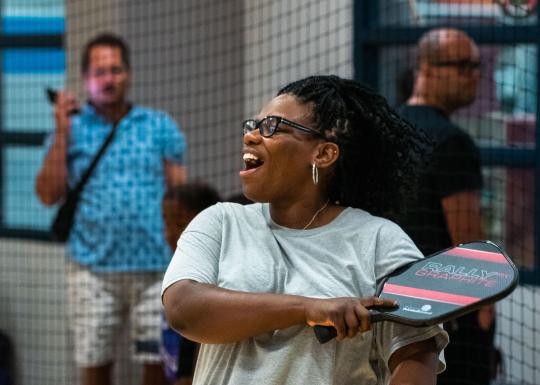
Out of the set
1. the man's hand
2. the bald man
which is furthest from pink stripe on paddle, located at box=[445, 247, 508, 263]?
the man's hand

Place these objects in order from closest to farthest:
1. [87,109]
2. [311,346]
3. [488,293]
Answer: [488,293] < [311,346] < [87,109]

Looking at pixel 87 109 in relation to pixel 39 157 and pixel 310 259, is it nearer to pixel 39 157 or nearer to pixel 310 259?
pixel 39 157

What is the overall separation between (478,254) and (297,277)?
1.23ft

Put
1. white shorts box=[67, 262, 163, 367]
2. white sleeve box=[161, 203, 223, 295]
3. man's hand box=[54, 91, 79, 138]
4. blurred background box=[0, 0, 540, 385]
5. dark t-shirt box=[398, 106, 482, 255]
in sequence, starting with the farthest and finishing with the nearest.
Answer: man's hand box=[54, 91, 79, 138]
white shorts box=[67, 262, 163, 367]
blurred background box=[0, 0, 540, 385]
dark t-shirt box=[398, 106, 482, 255]
white sleeve box=[161, 203, 223, 295]

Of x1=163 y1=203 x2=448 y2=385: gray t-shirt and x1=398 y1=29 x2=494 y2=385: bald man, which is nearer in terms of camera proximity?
x1=163 y1=203 x2=448 y2=385: gray t-shirt

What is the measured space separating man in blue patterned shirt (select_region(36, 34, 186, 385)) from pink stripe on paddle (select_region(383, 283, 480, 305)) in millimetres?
3491

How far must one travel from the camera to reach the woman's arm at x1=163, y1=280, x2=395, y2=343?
7.75 ft

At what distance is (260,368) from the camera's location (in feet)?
8.18

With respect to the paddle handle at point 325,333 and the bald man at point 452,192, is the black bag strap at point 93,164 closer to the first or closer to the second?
the bald man at point 452,192

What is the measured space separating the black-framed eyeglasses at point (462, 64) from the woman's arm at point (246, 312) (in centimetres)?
261

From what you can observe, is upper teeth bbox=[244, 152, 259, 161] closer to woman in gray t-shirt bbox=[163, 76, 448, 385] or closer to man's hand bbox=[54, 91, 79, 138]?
woman in gray t-shirt bbox=[163, 76, 448, 385]

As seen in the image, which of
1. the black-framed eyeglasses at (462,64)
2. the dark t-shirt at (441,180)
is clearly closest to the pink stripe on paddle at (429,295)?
the dark t-shirt at (441,180)

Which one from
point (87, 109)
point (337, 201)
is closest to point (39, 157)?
point (87, 109)

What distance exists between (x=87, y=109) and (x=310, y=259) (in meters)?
3.69
